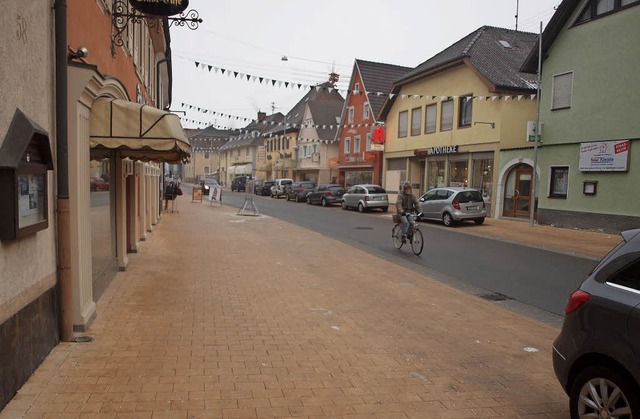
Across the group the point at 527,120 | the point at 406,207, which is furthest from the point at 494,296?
the point at 527,120

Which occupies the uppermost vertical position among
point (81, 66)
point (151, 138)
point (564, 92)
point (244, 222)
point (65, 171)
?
point (564, 92)

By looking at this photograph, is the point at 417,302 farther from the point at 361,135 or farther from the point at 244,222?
the point at 361,135

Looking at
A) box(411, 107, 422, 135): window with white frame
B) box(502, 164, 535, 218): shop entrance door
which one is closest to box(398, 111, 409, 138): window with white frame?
box(411, 107, 422, 135): window with white frame

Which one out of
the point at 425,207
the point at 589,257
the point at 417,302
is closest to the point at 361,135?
the point at 425,207

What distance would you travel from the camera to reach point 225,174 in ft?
271

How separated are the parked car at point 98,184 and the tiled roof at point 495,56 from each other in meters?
19.1

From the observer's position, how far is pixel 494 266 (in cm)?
1086

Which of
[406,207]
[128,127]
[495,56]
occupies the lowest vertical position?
[406,207]

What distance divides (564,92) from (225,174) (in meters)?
68.3

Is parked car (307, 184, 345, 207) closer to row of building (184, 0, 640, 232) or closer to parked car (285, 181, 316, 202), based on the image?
parked car (285, 181, 316, 202)

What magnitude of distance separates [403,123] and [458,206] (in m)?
13.0

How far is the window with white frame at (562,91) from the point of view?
62.2 ft

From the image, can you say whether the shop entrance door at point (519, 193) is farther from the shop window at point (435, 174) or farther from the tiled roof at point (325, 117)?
the tiled roof at point (325, 117)

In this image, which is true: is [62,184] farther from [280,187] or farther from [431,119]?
[280,187]
